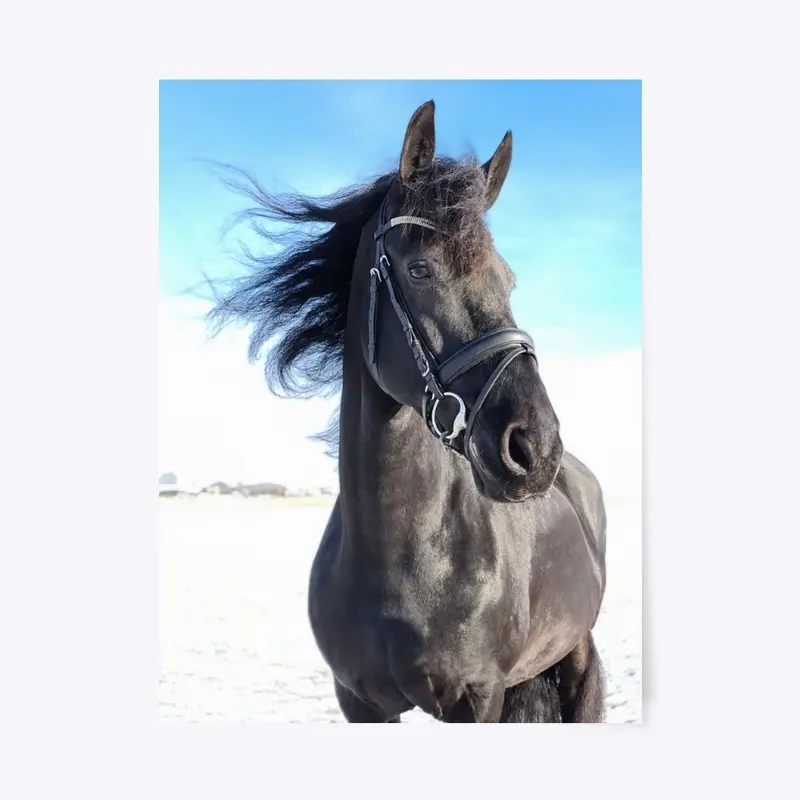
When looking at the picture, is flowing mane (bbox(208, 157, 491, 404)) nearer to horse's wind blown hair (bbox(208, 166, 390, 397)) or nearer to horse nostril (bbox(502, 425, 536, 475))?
horse's wind blown hair (bbox(208, 166, 390, 397))

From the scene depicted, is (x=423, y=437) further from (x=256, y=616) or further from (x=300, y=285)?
(x=256, y=616)

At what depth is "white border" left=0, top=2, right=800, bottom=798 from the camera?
244 cm

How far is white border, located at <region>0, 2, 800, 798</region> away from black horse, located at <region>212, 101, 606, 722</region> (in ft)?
1.17

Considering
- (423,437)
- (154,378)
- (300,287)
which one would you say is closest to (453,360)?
(423,437)

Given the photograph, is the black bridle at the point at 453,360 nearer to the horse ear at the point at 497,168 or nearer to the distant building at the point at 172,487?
the horse ear at the point at 497,168

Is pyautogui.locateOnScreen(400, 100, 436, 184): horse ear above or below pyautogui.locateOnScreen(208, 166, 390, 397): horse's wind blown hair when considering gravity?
above

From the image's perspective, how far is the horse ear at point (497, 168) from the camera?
1972mm

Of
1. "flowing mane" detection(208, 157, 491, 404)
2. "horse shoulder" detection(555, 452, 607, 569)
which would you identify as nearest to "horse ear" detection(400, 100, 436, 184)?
"flowing mane" detection(208, 157, 491, 404)

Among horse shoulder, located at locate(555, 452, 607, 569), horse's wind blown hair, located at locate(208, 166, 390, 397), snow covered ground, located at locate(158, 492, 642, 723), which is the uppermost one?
horse's wind blown hair, located at locate(208, 166, 390, 397)

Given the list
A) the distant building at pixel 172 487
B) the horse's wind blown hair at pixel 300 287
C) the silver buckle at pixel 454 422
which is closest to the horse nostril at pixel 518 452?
the silver buckle at pixel 454 422

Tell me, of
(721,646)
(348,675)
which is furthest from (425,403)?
(721,646)

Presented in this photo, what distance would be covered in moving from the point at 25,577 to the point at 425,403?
149cm

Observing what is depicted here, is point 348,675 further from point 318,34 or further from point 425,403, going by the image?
point 318,34

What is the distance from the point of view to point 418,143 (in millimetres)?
1837
